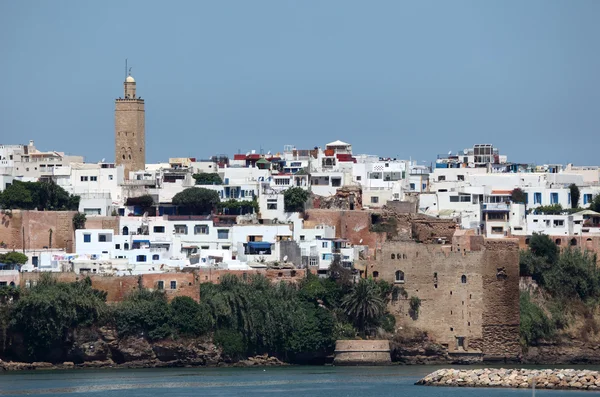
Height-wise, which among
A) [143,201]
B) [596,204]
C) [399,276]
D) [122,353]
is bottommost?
[122,353]

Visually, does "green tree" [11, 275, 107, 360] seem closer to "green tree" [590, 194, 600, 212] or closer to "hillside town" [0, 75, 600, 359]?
"hillside town" [0, 75, 600, 359]

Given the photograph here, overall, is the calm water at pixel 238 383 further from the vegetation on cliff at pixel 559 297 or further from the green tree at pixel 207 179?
the green tree at pixel 207 179

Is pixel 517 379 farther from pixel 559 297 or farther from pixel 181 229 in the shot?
pixel 181 229

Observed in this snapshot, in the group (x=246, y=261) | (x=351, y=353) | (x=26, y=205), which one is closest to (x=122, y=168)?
(x=26, y=205)

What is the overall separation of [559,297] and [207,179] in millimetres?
14839

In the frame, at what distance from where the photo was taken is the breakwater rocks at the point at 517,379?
5084 centimetres

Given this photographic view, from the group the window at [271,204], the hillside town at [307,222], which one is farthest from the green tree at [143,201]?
the window at [271,204]

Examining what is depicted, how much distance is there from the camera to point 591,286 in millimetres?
58844

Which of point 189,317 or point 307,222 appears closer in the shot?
point 189,317

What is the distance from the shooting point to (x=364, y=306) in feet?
184

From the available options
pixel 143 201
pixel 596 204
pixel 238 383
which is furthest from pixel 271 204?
pixel 238 383

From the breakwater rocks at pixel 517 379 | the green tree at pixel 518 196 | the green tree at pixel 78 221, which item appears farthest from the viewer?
the green tree at pixel 518 196

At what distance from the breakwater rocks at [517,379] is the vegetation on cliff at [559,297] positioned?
4982 mm

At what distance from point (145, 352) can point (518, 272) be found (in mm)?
10847
